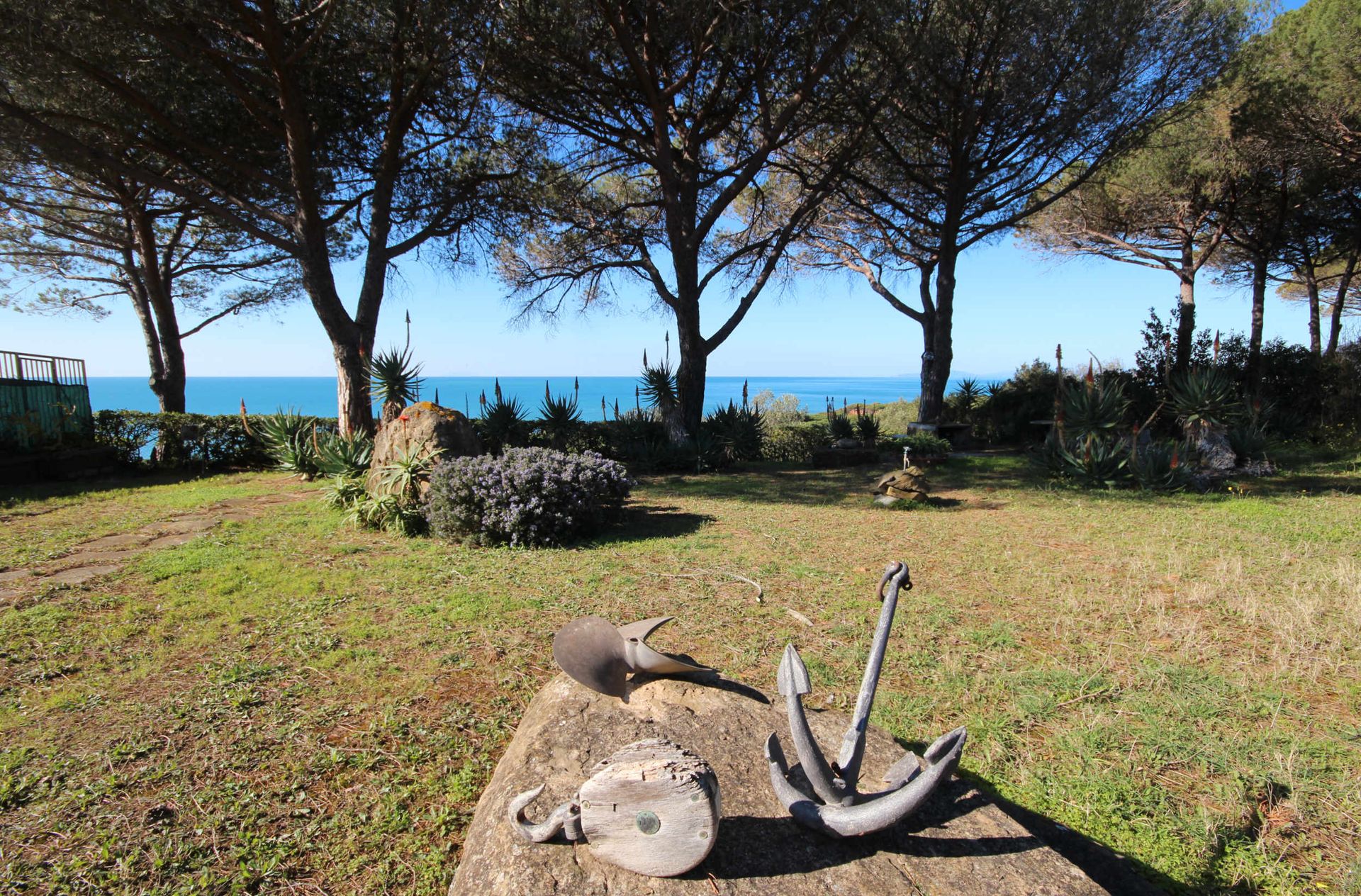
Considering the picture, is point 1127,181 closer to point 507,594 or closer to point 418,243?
point 418,243

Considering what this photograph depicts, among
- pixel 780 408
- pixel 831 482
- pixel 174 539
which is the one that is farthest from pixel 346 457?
pixel 780 408

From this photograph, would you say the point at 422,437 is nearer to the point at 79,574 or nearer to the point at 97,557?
the point at 97,557

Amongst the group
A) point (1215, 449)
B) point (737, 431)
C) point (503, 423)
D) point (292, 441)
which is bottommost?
point (1215, 449)

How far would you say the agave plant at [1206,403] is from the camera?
33.0ft

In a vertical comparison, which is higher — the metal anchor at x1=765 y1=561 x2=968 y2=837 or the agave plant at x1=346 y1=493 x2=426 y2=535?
the metal anchor at x1=765 y1=561 x2=968 y2=837

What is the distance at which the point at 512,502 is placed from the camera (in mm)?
6789

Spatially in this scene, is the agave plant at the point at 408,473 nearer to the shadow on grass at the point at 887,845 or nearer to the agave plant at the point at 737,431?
the shadow on grass at the point at 887,845

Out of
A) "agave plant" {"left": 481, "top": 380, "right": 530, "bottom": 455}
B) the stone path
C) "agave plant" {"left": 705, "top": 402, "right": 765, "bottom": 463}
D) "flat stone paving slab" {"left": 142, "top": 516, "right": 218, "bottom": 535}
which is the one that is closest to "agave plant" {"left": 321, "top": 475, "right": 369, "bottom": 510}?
the stone path

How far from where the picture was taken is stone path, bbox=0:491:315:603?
5.28 m

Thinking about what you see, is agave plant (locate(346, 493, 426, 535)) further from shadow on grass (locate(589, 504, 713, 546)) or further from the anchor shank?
the anchor shank

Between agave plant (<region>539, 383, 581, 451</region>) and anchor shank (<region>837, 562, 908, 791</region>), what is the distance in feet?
35.9

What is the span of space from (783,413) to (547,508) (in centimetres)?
1753

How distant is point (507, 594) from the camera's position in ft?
16.9

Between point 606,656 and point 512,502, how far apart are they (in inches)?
178
